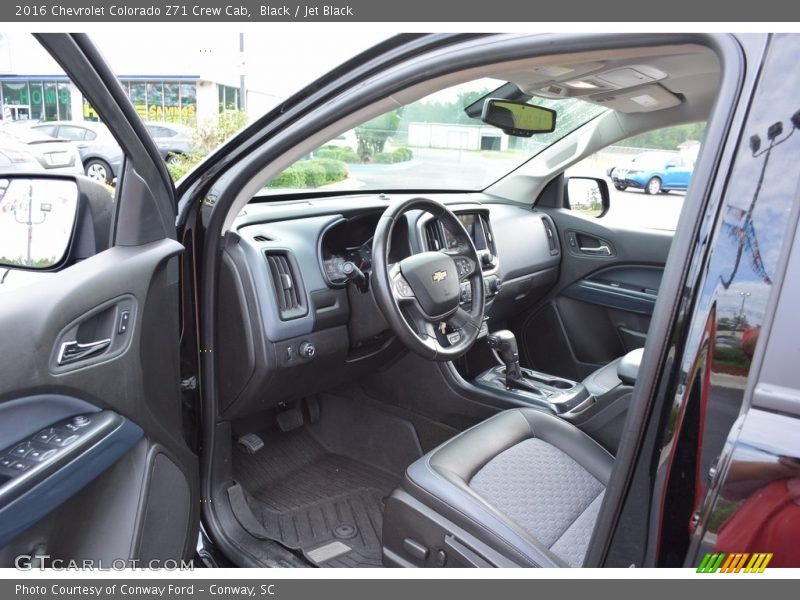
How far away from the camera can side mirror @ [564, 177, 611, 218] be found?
148 inches

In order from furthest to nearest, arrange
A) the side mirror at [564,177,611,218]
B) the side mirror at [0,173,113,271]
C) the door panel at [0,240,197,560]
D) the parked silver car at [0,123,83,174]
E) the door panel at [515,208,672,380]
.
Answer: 1. the side mirror at [564,177,611,218]
2. the door panel at [515,208,672,380]
3. the parked silver car at [0,123,83,174]
4. the side mirror at [0,173,113,271]
5. the door panel at [0,240,197,560]

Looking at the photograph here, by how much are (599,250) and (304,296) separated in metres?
2.03

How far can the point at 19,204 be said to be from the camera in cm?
167

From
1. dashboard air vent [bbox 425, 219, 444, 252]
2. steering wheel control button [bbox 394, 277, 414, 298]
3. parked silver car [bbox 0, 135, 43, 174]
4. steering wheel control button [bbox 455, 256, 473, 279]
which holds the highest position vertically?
parked silver car [bbox 0, 135, 43, 174]

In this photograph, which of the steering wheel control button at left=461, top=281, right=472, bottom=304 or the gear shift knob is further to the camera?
the gear shift knob

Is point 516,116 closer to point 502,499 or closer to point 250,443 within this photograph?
point 502,499

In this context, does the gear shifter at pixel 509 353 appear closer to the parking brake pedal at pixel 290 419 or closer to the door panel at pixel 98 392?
the parking brake pedal at pixel 290 419

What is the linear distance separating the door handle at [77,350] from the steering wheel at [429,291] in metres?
0.84

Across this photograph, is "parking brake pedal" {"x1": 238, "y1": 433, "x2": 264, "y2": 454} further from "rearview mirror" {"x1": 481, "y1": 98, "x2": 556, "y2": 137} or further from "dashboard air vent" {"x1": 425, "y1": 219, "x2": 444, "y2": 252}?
"rearview mirror" {"x1": 481, "y1": 98, "x2": 556, "y2": 137}

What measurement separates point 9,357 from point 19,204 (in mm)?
565

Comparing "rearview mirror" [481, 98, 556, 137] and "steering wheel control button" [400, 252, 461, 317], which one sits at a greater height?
"rearview mirror" [481, 98, 556, 137]

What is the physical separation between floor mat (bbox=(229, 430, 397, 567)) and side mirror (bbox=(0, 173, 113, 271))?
1088mm

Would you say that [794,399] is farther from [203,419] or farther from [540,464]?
[203,419]

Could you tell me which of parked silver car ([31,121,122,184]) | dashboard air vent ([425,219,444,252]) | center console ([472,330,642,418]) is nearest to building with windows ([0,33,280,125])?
parked silver car ([31,121,122,184])
